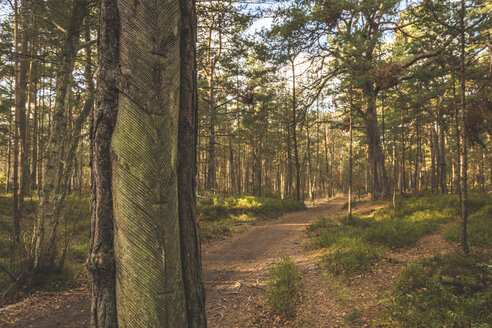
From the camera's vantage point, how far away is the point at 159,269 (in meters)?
1.31

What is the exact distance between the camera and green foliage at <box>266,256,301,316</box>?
385 centimetres

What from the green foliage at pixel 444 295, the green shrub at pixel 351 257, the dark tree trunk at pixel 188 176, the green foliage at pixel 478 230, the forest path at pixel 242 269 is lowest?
the forest path at pixel 242 269

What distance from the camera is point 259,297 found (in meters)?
4.46

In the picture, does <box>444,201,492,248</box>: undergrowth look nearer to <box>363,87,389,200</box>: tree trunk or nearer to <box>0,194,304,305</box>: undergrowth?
<box>363,87,389,200</box>: tree trunk

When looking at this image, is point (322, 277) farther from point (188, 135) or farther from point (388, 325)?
point (188, 135)

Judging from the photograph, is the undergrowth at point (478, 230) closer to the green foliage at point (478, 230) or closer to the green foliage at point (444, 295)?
the green foliage at point (478, 230)

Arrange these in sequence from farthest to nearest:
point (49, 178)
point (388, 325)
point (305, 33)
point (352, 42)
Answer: point (305, 33) < point (352, 42) < point (49, 178) < point (388, 325)

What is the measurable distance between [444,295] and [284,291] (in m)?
2.46

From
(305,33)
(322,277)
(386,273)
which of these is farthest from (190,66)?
(305,33)

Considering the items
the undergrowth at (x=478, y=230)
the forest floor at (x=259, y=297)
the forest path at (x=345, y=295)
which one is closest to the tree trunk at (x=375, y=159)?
the undergrowth at (x=478, y=230)

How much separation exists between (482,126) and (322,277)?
9.33 m

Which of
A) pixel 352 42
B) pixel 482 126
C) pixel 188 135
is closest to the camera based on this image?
Result: pixel 188 135

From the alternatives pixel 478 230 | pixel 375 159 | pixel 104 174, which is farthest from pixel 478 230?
pixel 104 174

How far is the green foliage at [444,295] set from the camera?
3.00m
